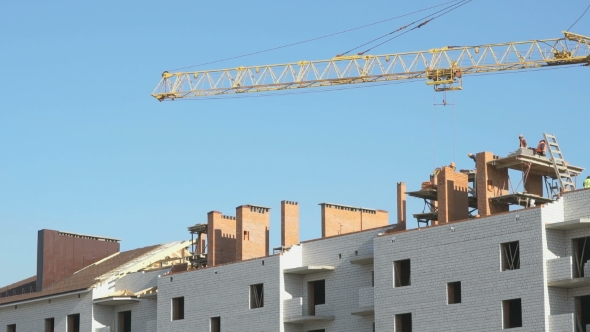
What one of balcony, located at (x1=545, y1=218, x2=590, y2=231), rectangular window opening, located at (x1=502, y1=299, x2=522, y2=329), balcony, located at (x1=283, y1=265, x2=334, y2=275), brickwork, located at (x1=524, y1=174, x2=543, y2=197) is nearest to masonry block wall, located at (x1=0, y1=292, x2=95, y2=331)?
balcony, located at (x1=283, y1=265, x2=334, y2=275)

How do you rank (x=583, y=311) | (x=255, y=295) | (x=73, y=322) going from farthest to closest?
(x=73, y=322) < (x=255, y=295) < (x=583, y=311)

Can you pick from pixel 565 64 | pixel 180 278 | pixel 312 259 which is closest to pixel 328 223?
pixel 312 259

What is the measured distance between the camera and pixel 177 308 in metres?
82.8

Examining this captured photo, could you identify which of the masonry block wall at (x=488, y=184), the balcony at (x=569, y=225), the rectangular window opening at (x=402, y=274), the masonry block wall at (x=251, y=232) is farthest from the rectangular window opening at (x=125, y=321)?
the balcony at (x=569, y=225)

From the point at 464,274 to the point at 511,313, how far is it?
335cm

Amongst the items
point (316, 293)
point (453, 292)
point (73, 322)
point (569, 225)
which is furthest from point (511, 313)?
point (73, 322)

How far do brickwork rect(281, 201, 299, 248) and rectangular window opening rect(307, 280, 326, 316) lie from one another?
4.54 meters

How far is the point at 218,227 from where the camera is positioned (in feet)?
280

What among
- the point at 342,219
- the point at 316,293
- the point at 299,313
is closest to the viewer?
the point at 299,313

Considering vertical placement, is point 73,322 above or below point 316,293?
below

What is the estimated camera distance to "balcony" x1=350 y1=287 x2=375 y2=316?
71.6 metres

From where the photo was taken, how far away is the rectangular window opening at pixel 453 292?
2623 inches

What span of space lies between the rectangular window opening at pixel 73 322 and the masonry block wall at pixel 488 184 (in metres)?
31.3

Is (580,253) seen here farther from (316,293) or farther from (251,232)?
(251,232)
